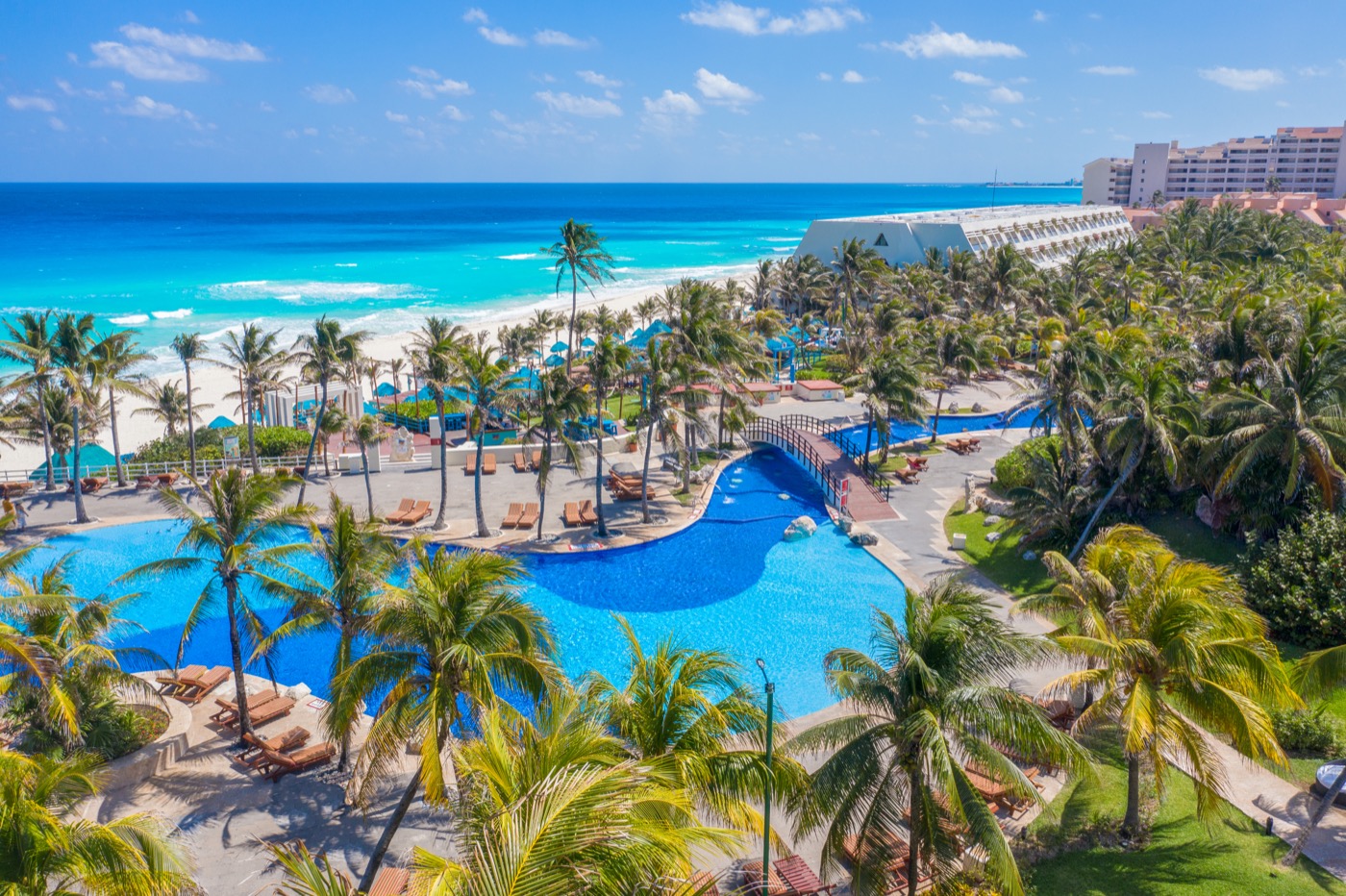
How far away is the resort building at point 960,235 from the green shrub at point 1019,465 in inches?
1719

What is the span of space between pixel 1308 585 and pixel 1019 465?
37.1 feet

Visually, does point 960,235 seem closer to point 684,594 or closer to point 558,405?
point 558,405

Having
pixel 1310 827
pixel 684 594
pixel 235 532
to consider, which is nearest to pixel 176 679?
pixel 235 532

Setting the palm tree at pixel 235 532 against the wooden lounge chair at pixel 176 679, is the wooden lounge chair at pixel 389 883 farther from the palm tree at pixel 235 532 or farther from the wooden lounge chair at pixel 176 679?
the wooden lounge chair at pixel 176 679

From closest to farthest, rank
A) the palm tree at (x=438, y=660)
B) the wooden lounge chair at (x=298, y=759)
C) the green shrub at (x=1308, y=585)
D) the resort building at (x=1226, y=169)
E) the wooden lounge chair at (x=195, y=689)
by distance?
the palm tree at (x=438, y=660)
the wooden lounge chair at (x=298, y=759)
the green shrub at (x=1308, y=585)
the wooden lounge chair at (x=195, y=689)
the resort building at (x=1226, y=169)

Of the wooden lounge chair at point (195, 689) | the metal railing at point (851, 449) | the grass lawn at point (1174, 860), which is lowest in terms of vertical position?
the wooden lounge chair at point (195, 689)

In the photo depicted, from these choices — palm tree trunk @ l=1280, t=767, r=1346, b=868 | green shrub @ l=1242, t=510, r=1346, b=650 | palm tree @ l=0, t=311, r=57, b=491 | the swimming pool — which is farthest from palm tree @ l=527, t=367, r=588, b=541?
palm tree trunk @ l=1280, t=767, r=1346, b=868

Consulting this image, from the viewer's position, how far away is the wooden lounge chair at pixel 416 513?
30.2 m

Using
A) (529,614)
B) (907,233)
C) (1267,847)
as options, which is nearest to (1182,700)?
(1267,847)

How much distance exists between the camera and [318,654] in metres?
22.7

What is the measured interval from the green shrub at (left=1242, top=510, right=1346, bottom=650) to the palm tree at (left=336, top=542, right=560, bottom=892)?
16.4m

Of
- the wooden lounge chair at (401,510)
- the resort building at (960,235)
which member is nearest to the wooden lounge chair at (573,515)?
the wooden lounge chair at (401,510)

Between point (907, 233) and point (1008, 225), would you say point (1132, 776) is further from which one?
point (1008, 225)

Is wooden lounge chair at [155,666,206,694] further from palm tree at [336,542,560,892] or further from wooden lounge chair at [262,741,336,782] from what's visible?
palm tree at [336,542,560,892]
